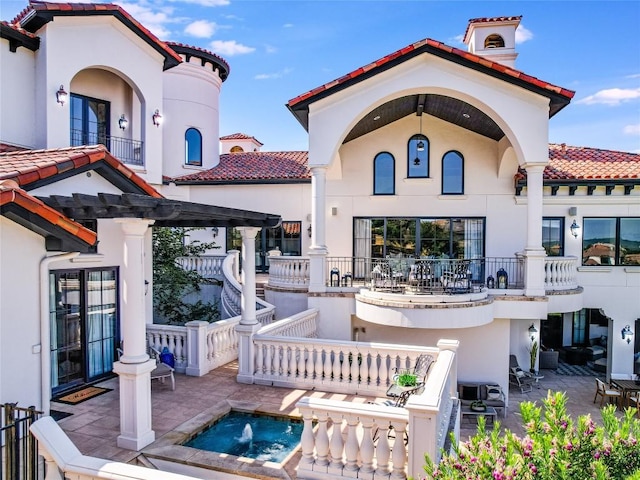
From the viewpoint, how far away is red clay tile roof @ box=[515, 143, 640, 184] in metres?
15.5

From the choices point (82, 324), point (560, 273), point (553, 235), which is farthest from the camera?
point (553, 235)

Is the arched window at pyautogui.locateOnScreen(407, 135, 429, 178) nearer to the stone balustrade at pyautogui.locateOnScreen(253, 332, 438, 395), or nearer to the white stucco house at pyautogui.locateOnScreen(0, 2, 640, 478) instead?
the white stucco house at pyautogui.locateOnScreen(0, 2, 640, 478)

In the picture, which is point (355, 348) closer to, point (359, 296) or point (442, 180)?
point (359, 296)

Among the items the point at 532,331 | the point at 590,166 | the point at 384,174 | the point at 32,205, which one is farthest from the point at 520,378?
the point at 32,205

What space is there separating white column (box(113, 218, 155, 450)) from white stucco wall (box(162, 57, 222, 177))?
15.0 meters

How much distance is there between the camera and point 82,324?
923 centimetres

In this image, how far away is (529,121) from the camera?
42.5ft

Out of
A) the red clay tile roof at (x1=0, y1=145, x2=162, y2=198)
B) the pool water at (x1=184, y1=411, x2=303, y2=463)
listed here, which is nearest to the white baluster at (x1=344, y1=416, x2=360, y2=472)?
the pool water at (x1=184, y1=411, x2=303, y2=463)

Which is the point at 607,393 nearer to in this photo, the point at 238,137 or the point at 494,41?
the point at 494,41

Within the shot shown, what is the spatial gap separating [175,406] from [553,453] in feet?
22.4

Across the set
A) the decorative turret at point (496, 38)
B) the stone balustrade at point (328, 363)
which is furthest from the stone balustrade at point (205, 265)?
the decorative turret at point (496, 38)

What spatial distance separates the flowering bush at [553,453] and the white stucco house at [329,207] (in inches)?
118

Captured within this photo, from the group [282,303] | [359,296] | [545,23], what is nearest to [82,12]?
[282,303]

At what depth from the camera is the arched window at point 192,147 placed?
20875 millimetres
